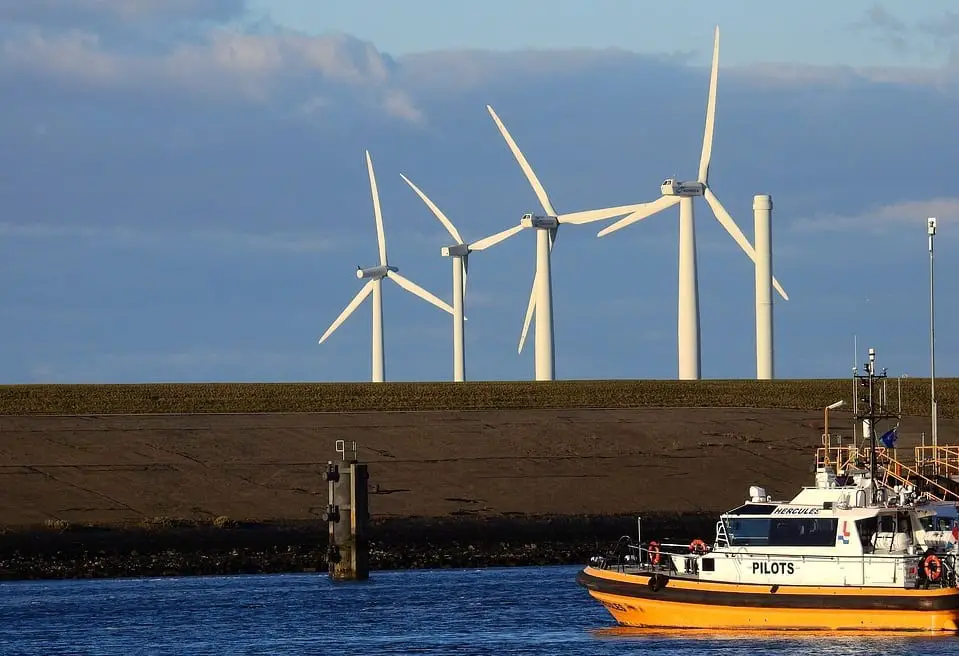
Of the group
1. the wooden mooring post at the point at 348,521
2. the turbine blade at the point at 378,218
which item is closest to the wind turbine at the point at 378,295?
the turbine blade at the point at 378,218

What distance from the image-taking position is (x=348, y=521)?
60.1 m

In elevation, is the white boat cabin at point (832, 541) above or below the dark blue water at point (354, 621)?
above

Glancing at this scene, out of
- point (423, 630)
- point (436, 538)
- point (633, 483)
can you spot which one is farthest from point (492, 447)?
point (423, 630)

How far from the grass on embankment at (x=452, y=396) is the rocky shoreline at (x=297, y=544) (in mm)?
25036

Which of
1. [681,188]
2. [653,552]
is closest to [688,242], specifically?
[681,188]

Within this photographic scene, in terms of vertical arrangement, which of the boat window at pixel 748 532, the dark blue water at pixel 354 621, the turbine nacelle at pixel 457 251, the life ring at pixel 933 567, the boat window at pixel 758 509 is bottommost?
the dark blue water at pixel 354 621

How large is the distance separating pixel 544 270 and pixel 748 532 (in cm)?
5733

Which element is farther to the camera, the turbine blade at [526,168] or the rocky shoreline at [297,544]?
the turbine blade at [526,168]

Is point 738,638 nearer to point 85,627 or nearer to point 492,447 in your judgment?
point 85,627

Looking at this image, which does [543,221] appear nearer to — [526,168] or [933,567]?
[526,168]

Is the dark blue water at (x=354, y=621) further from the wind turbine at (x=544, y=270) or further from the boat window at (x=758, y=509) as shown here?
the wind turbine at (x=544, y=270)

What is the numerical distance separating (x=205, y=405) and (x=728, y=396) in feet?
83.4

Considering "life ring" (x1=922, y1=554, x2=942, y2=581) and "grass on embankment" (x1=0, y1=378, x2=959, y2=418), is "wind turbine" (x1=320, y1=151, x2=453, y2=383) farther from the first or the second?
"life ring" (x1=922, y1=554, x2=942, y2=581)

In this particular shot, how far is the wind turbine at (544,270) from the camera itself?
10062cm
